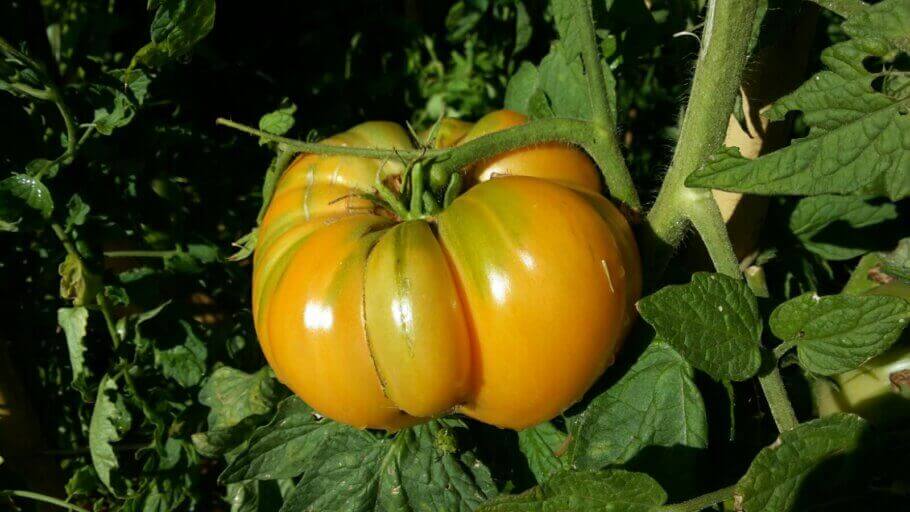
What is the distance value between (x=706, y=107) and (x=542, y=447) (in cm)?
57

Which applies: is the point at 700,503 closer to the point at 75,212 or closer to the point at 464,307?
the point at 464,307

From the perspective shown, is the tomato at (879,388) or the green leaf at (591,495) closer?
the green leaf at (591,495)

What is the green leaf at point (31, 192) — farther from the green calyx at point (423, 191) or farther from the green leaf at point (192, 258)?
the green calyx at point (423, 191)

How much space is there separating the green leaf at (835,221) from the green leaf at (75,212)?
1.30 m

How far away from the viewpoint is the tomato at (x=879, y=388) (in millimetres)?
1104

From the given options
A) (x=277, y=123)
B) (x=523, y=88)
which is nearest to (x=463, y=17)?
(x=523, y=88)

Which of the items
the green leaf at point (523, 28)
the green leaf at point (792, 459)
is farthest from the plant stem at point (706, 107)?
the green leaf at point (523, 28)

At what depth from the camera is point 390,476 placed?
1162 millimetres

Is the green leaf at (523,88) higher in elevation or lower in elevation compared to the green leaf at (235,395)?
higher

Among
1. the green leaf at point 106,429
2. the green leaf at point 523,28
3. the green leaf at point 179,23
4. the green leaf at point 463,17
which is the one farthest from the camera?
the green leaf at point 463,17

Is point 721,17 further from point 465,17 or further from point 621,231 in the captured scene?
point 465,17

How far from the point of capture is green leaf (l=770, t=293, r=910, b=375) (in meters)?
0.88

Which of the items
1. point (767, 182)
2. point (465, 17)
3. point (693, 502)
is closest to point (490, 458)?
point (693, 502)

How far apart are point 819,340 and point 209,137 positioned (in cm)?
127
